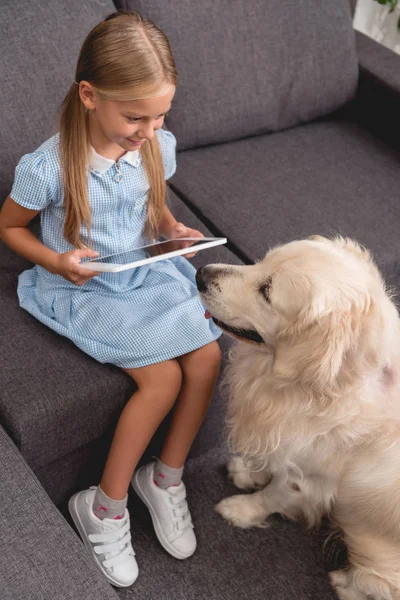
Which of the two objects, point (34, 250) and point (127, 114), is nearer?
point (127, 114)

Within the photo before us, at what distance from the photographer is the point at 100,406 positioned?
1.50m

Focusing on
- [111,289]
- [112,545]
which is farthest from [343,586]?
[111,289]

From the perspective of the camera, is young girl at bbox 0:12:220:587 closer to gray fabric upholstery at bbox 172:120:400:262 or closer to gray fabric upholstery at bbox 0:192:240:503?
gray fabric upholstery at bbox 0:192:240:503

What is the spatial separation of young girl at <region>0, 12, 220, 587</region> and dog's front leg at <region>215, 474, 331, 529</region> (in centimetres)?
15

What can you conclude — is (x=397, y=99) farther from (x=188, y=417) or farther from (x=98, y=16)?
(x=188, y=417)

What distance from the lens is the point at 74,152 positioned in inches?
58.4

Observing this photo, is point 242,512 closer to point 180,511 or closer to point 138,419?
point 180,511

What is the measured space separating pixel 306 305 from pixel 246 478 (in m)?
0.77

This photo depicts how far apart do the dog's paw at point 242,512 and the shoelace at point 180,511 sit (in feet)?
0.39

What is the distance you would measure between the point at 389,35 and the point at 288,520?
9.57 ft

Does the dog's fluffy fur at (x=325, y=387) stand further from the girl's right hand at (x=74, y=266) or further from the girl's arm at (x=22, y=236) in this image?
the girl's arm at (x=22, y=236)

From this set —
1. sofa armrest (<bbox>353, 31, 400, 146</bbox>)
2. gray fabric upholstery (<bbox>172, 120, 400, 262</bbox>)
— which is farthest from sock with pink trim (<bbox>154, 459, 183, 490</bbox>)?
sofa armrest (<bbox>353, 31, 400, 146</bbox>)

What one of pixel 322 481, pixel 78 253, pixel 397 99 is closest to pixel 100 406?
pixel 78 253

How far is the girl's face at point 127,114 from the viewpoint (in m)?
1.40
